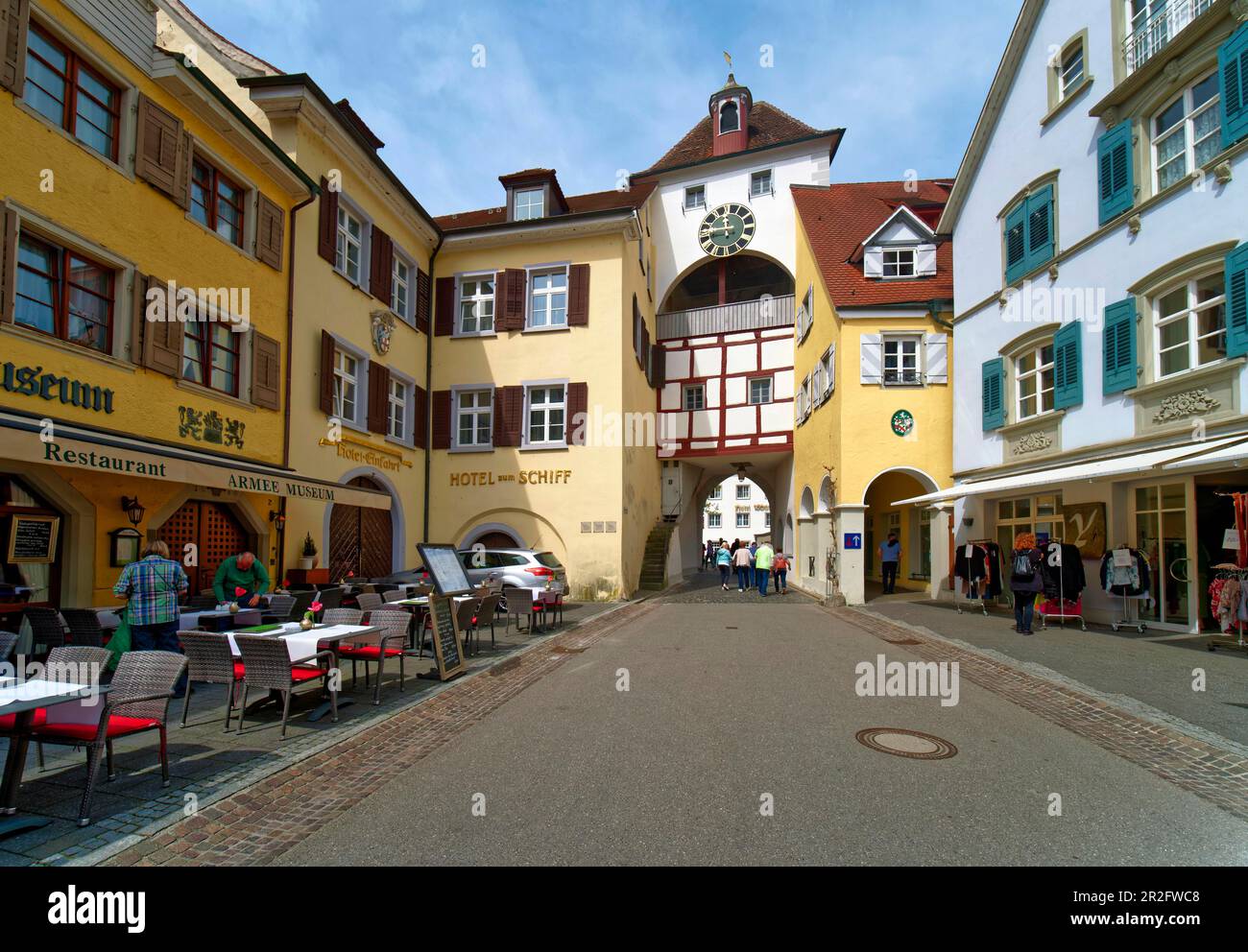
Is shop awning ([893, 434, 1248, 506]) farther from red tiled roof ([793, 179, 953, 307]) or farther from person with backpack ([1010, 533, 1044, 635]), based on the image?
red tiled roof ([793, 179, 953, 307])

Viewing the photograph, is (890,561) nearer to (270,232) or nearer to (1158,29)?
(1158,29)

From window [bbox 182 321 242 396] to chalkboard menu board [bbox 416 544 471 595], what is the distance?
531 cm

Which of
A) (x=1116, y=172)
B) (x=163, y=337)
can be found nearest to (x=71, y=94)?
(x=163, y=337)

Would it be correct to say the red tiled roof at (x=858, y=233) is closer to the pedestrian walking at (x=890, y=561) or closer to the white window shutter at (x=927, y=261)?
the white window shutter at (x=927, y=261)

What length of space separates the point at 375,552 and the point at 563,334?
26.4 feet

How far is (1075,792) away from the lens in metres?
4.64

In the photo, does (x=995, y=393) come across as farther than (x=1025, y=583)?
Yes

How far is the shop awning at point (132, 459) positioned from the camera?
729 centimetres

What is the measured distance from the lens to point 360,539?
660 inches

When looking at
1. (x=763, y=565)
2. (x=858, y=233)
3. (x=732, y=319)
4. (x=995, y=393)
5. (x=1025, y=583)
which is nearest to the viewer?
(x=1025, y=583)

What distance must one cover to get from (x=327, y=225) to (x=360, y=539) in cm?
717

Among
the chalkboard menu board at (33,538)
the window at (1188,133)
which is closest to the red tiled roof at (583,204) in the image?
the window at (1188,133)

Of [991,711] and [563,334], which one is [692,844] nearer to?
[991,711]
